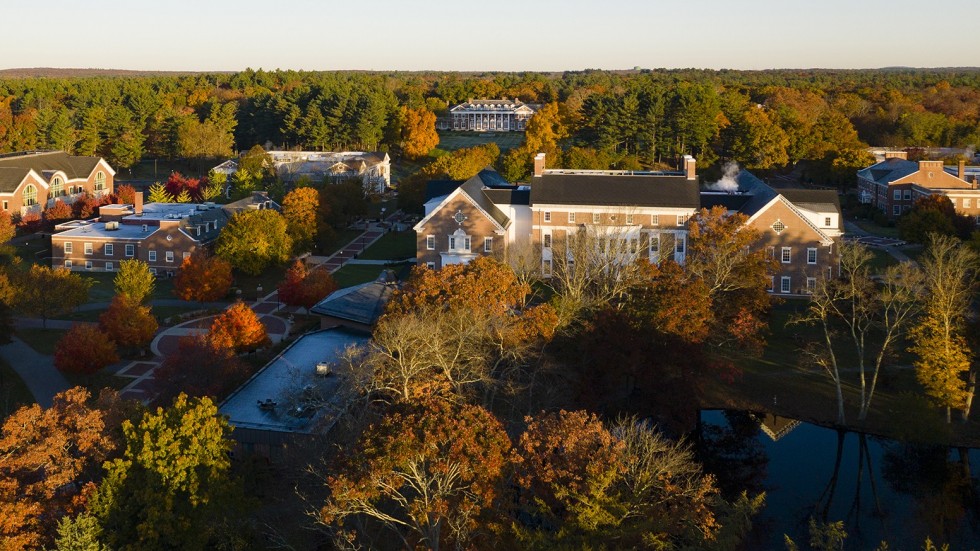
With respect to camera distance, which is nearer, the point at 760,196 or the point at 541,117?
the point at 760,196

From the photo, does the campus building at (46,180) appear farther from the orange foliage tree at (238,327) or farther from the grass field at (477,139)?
the grass field at (477,139)

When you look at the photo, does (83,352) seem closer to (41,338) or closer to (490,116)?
(41,338)

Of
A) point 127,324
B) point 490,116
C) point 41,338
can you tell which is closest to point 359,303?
point 127,324

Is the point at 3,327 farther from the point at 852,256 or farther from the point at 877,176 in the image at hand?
the point at 877,176

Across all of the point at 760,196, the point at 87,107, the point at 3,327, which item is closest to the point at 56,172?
the point at 87,107

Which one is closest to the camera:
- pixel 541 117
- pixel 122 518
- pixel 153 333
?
pixel 122 518

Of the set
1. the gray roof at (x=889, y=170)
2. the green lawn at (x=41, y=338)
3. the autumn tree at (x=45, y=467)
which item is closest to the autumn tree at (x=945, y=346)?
the autumn tree at (x=45, y=467)
